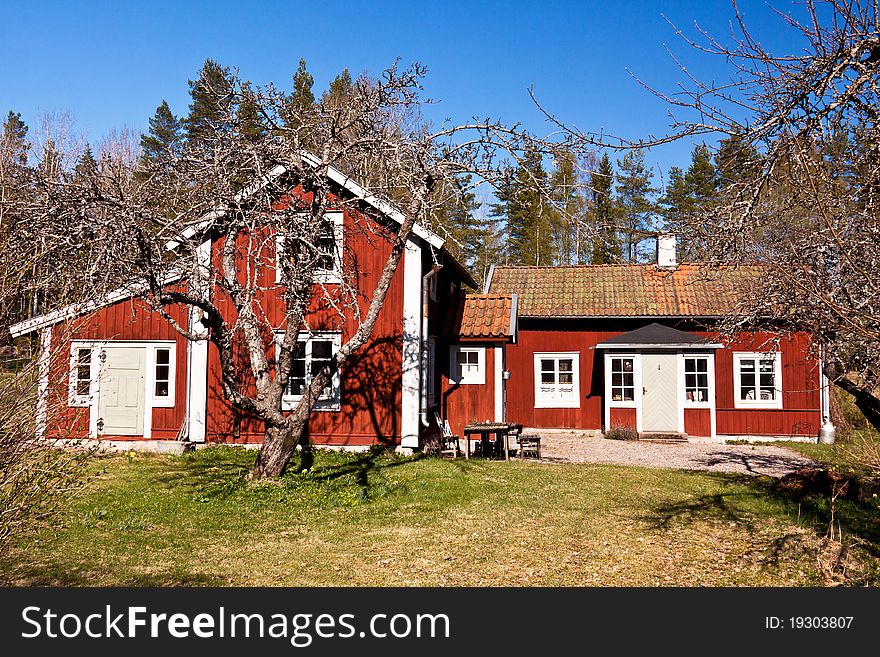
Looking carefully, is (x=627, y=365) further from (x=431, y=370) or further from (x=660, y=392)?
(x=431, y=370)

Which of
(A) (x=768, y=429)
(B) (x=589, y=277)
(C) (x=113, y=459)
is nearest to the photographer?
(C) (x=113, y=459)

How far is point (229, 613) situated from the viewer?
5207mm

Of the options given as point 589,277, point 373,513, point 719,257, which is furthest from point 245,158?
point 589,277

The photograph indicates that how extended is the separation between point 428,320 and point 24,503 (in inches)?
438

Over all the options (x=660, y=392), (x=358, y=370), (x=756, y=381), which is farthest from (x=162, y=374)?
(x=756, y=381)

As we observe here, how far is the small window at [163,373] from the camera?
15559 mm

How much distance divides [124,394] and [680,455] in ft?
42.2

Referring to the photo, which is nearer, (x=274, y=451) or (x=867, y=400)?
(x=867, y=400)

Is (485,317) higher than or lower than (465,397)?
higher

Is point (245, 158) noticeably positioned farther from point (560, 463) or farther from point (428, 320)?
point (560, 463)

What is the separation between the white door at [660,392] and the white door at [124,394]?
521 inches

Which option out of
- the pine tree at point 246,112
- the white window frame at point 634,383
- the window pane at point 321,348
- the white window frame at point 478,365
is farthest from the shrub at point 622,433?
the pine tree at point 246,112

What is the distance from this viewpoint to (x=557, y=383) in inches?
829

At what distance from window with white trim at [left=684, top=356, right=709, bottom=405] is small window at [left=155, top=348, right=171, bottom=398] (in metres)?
13.6
